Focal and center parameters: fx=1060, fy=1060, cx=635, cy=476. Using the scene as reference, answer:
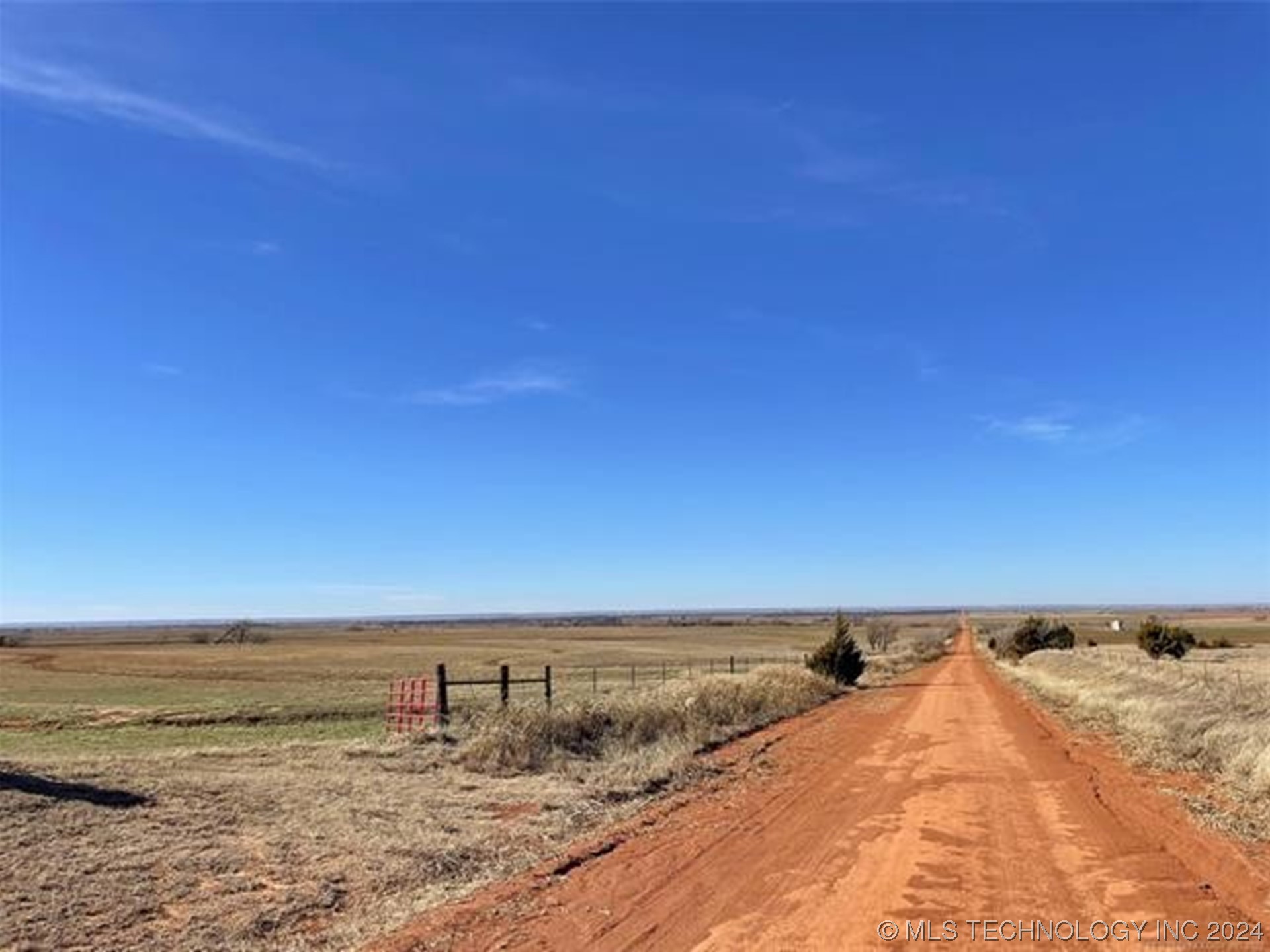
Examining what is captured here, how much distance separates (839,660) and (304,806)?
3332cm

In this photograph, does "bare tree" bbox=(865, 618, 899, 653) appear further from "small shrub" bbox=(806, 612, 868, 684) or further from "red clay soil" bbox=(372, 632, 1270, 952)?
"red clay soil" bbox=(372, 632, 1270, 952)

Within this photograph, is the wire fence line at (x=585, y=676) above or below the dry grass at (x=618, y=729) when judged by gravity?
below

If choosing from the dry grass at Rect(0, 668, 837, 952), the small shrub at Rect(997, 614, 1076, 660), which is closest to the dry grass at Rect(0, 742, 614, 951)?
the dry grass at Rect(0, 668, 837, 952)

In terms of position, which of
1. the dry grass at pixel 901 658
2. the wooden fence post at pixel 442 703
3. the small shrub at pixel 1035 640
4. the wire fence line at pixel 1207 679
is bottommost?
the dry grass at pixel 901 658

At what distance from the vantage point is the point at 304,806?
13.9 meters

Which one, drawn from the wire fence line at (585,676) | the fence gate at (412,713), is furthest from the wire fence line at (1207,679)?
the fence gate at (412,713)

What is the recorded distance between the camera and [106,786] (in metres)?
14.3

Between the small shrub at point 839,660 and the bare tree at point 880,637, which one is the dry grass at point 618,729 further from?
the bare tree at point 880,637

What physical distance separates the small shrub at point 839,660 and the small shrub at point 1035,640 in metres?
32.0

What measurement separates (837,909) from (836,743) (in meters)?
14.1

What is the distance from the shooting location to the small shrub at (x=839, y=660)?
1745 inches

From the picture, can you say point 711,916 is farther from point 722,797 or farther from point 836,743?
point 836,743

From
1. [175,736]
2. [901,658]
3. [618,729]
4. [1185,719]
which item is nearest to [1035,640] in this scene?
[901,658]

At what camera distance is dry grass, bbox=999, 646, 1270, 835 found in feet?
47.9
